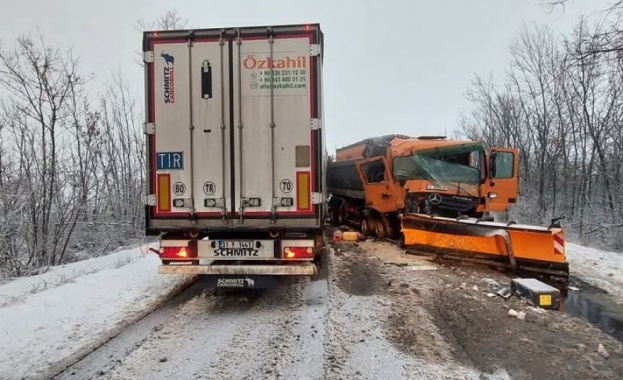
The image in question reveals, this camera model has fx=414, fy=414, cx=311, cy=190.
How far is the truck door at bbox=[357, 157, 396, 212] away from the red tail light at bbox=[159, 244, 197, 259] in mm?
6853

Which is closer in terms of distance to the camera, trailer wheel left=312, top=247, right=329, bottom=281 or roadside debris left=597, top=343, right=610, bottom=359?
roadside debris left=597, top=343, right=610, bottom=359

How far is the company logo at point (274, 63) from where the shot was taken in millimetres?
5469

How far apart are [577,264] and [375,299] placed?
551 centimetres

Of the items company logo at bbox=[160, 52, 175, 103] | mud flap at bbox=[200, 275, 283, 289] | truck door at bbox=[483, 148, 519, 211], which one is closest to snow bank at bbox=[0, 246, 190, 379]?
mud flap at bbox=[200, 275, 283, 289]

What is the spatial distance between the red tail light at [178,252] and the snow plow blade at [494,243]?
543 centimetres

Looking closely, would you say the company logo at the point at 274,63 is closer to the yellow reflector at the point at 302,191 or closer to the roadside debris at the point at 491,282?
the yellow reflector at the point at 302,191

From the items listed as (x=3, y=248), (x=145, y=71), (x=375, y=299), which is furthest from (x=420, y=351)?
(x=3, y=248)

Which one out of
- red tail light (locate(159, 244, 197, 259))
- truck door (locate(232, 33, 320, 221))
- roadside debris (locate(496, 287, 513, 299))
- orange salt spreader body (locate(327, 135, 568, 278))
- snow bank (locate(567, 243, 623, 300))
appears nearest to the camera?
truck door (locate(232, 33, 320, 221))

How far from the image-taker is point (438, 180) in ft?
34.5

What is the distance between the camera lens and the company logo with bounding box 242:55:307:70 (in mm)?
5469

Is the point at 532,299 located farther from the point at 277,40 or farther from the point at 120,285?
the point at 120,285

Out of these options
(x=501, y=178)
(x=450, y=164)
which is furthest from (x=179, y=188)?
(x=501, y=178)

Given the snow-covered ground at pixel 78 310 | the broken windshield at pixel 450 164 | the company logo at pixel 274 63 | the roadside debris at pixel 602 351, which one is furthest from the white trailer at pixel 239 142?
the broken windshield at pixel 450 164

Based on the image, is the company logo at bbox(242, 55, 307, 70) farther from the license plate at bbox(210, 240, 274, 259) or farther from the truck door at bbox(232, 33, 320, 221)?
the license plate at bbox(210, 240, 274, 259)
